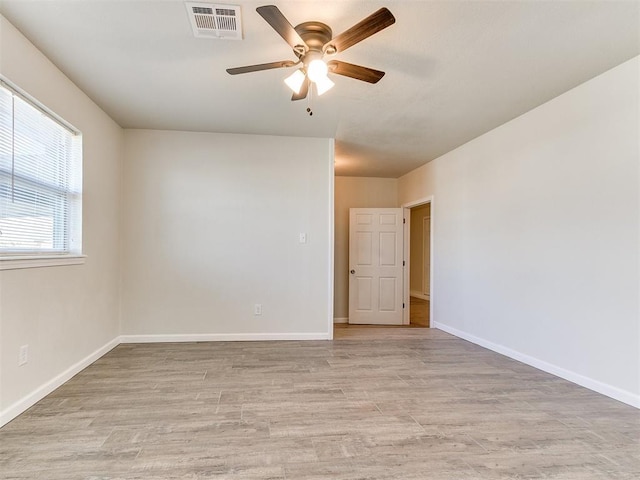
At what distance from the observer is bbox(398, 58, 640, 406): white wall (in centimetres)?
261

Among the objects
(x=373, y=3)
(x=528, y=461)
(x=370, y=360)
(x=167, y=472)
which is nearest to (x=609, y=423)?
(x=528, y=461)

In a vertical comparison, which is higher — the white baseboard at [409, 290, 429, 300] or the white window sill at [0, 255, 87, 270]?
the white window sill at [0, 255, 87, 270]

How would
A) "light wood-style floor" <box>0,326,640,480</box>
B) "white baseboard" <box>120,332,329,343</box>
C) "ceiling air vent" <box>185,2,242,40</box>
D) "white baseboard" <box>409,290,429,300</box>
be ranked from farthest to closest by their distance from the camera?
"white baseboard" <box>409,290,429,300</box> < "white baseboard" <box>120,332,329,343</box> < "ceiling air vent" <box>185,2,242,40</box> < "light wood-style floor" <box>0,326,640,480</box>

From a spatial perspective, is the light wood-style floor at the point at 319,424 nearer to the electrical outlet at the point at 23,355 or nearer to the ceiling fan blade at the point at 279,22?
the electrical outlet at the point at 23,355

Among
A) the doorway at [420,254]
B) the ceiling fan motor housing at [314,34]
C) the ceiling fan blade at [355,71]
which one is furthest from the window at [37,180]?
the doorway at [420,254]

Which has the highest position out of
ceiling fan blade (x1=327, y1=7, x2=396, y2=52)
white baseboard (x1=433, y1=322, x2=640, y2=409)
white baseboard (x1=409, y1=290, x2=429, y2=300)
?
ceiling fan blade (x1=327, y1=7, x2=396, y2=52)

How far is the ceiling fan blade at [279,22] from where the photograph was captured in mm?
1683

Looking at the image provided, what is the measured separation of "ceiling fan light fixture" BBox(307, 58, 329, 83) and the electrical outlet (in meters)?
2.61

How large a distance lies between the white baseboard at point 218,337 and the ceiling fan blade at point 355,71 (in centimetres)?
310

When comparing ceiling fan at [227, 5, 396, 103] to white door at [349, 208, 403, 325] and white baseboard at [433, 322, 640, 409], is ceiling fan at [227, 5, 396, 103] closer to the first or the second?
white baseboard at [433, 322, 640, 409]

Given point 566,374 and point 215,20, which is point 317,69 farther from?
point 566,374

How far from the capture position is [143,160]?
421 cm

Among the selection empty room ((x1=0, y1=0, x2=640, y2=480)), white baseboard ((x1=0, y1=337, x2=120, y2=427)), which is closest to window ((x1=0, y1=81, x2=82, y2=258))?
empty room ((x1=0, y1=0, x2=640, y2=480))

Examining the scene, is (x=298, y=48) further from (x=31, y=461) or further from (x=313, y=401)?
(x=31, y=461)
